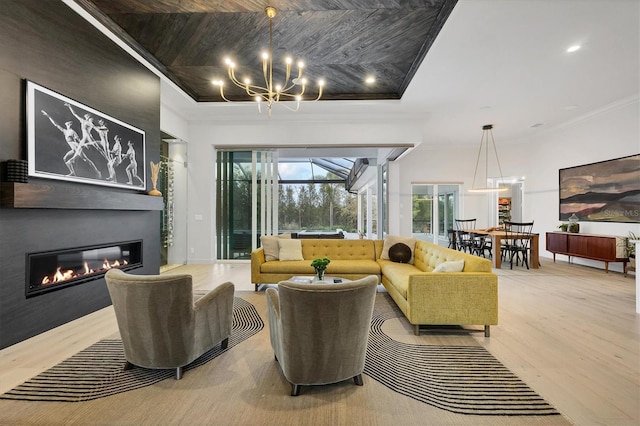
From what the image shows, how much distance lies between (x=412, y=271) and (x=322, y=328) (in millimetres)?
2261

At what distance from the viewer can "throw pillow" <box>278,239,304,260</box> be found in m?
4.50

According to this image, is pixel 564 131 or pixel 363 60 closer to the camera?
pixel 363 60

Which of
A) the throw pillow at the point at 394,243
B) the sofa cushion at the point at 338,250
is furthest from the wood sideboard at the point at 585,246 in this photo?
the sofa cushion at the point at 338,250

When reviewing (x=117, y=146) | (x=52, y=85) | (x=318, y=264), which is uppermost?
(x=52, y=85)

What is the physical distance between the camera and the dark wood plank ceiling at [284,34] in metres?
3.24

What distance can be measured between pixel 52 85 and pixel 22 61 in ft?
0.97

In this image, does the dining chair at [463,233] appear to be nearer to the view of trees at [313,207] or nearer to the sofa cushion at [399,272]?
the sofa cushion at [399,272]

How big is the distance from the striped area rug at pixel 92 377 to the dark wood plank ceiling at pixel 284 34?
11.4 feet

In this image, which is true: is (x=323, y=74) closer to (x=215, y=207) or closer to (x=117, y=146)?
(x=117, y=146)

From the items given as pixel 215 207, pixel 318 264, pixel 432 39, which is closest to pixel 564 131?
pixel 432 39

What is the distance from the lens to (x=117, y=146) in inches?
147

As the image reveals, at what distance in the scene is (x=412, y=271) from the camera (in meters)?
3.73

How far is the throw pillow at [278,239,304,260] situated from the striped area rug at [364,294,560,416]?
6.72ft

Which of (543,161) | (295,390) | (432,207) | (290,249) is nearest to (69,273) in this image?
(290,249)
